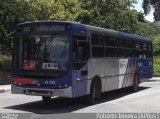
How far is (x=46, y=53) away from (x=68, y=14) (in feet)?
57.9

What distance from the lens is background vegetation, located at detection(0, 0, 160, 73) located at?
2752 cm

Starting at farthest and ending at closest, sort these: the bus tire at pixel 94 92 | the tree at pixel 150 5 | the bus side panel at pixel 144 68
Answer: the tree at pixel 150 5 → the bus side panel at pixel 144 68 → the bus tire at pixel 94 92

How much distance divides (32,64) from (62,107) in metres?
1.90

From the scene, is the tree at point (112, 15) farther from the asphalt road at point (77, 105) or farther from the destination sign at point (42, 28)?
the destination sign at point (42, 28)

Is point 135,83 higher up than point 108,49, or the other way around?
point 108,49

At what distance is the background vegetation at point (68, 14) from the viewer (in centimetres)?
2752

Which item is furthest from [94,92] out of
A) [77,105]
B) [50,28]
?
[50,28]

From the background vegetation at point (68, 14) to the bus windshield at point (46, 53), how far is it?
1173 centimetres

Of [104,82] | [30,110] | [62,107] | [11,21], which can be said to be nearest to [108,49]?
[104,82]

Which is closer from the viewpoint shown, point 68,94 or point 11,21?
point 68,94

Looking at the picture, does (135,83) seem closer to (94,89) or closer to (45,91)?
(94,89)

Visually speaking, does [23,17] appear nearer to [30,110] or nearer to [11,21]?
[11,21]

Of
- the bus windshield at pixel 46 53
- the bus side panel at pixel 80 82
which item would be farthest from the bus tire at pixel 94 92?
the bus windshield at pixel 46 53

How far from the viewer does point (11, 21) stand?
1097 inches
